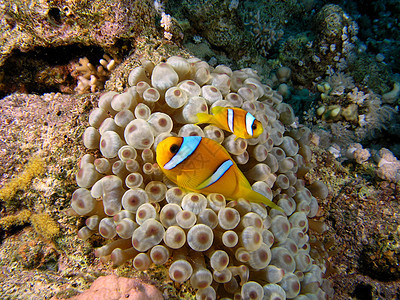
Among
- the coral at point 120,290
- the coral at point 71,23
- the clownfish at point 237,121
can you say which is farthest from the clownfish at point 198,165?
the coral at point 71,23

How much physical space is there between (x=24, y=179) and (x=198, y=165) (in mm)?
1449

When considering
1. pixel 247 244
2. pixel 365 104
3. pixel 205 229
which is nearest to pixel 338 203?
pixel 247 244

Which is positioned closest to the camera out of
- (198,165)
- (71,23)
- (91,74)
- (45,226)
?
(198,165)

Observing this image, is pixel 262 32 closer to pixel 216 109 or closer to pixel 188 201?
pixel 216 109

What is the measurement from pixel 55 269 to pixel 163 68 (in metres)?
1.68

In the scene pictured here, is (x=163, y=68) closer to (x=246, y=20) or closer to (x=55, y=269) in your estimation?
(x=55, y=269)

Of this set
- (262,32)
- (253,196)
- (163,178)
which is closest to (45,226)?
(163,178)

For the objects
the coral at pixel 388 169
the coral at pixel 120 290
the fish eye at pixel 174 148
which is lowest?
the coral at pixel 388 169

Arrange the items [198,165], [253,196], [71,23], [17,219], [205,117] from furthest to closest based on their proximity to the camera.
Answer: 1. [71,23]
2. [17,219]
3. [205,117]
4. [253,196]
5. [198,165]

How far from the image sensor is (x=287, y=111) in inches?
95.3

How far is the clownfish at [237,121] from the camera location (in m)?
1.63

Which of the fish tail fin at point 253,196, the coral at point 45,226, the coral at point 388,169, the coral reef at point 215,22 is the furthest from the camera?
the coral reef at point 215,22

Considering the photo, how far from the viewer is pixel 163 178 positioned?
5.42 feet

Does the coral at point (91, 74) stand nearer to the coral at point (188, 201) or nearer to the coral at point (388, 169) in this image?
the coral at point (188, 201)
